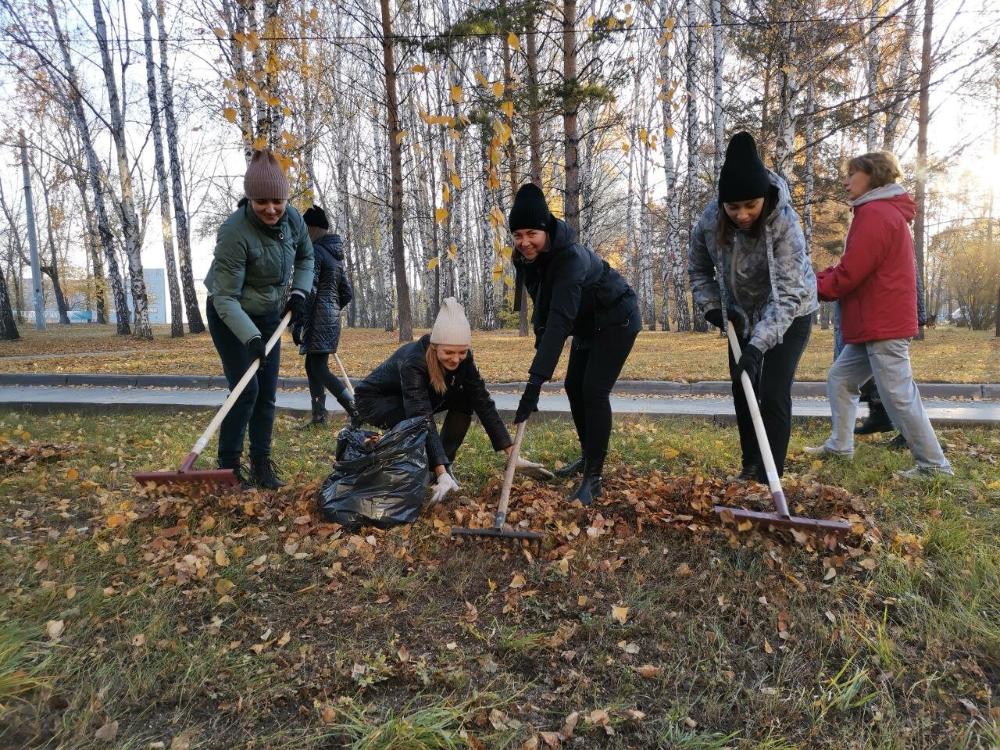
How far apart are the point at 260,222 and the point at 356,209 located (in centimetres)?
3331

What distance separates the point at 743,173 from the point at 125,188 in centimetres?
1712

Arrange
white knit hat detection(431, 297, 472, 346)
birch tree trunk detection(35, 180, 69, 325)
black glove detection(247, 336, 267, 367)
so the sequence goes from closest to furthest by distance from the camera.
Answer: white knit hat detection(431, 297, 472, 346) → black glove detection(247, 336, 267, 367) → birch tree trunk detection(35, 180, 69, 325)

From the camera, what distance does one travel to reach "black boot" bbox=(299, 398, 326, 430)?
5762mm

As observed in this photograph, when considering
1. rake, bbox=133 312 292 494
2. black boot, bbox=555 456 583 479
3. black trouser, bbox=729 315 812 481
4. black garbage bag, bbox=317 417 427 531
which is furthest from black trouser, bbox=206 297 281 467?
black trouser, bbox=729 315 812 481

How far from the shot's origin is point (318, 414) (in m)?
5.80

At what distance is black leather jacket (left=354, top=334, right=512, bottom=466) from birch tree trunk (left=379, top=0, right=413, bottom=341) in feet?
Result: 26.7

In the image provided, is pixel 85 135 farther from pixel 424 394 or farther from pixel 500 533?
pixel 500 533

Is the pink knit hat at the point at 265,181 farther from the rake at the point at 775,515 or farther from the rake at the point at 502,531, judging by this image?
the rake at the point at 775,515

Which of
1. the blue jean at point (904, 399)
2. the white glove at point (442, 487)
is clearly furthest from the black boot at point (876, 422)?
the white glove at point (442, 487)

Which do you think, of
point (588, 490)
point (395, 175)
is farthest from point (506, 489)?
point (395, 175)

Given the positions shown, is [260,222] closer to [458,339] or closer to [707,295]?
[458,339]

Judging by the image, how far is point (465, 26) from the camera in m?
9.16

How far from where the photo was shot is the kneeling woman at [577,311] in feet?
10.2

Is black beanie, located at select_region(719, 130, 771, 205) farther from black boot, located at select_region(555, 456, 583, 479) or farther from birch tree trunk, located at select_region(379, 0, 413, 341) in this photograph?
birch tree trunk, located at select_region(379, 0, 413, 341)
